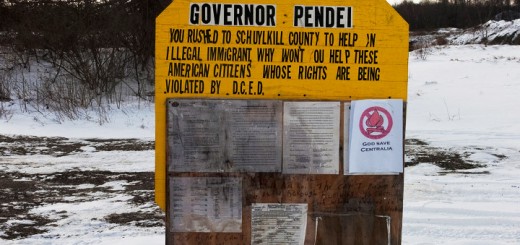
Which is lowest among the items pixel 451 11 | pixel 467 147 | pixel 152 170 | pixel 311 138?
pixel 152 170

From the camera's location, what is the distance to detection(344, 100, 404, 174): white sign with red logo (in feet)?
10.1

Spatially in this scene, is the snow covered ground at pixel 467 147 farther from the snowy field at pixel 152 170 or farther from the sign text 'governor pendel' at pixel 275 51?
the sign text 'governor pendel' at pixel 275 51

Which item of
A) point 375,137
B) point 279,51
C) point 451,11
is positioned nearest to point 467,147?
point 375,137

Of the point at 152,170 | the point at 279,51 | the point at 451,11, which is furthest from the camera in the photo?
the point at 451,11

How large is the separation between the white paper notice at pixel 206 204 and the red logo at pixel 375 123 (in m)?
0.76

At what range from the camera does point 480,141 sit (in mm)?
11258

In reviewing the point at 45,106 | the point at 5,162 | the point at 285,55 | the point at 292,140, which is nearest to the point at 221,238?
the point at 292,140

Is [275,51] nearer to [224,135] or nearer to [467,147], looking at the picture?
[224,135]

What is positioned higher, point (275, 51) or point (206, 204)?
point (275, 51)

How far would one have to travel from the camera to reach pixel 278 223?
10.4ft

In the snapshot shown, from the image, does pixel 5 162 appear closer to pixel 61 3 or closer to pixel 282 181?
pixel 282 181

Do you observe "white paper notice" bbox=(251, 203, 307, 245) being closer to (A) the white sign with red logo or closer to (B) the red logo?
(A) the white sign with red logo

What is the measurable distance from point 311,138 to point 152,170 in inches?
243

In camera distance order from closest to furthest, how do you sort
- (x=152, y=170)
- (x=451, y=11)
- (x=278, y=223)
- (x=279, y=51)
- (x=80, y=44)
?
(x=279, y=51), (x=278, y=223), (x=152, y=170), (x=80, y=44), (x=451, y=11)
